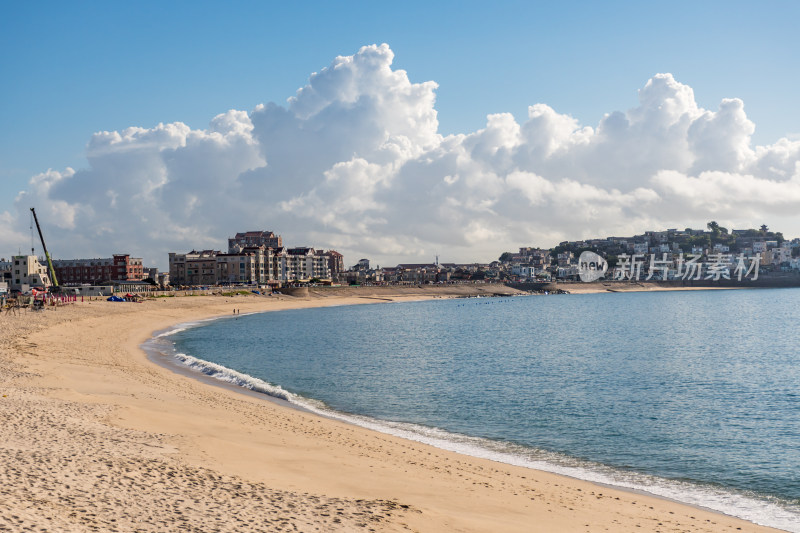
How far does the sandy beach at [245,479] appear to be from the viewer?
11.7m

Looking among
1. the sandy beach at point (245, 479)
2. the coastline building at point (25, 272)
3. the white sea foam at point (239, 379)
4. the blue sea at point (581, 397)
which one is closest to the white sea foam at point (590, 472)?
the blue sea at point (581, 397)

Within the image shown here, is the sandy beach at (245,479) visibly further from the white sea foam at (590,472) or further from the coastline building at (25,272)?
the coastline building at (25,272)

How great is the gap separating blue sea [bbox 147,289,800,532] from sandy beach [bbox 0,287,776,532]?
2.85 m

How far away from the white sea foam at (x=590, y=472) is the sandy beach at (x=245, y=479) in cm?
94

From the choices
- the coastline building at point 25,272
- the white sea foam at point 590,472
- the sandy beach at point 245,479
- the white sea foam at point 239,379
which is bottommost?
the white sea foam at point 239,379

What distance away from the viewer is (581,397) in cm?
3353

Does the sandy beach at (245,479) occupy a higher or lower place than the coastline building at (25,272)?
lower

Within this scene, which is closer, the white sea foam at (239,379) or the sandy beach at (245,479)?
the sandy beach at (245,479)

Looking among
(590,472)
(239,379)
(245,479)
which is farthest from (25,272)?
(590,472)

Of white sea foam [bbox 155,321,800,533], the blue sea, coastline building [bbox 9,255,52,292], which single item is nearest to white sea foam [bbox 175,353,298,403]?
the blue sea

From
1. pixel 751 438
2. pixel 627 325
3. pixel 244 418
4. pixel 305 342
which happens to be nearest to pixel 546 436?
pixel 751 438

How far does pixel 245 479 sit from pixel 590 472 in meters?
11.5

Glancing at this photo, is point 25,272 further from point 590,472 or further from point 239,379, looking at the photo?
point 590,472

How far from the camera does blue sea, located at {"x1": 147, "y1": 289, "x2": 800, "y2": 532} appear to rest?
67.9ft
